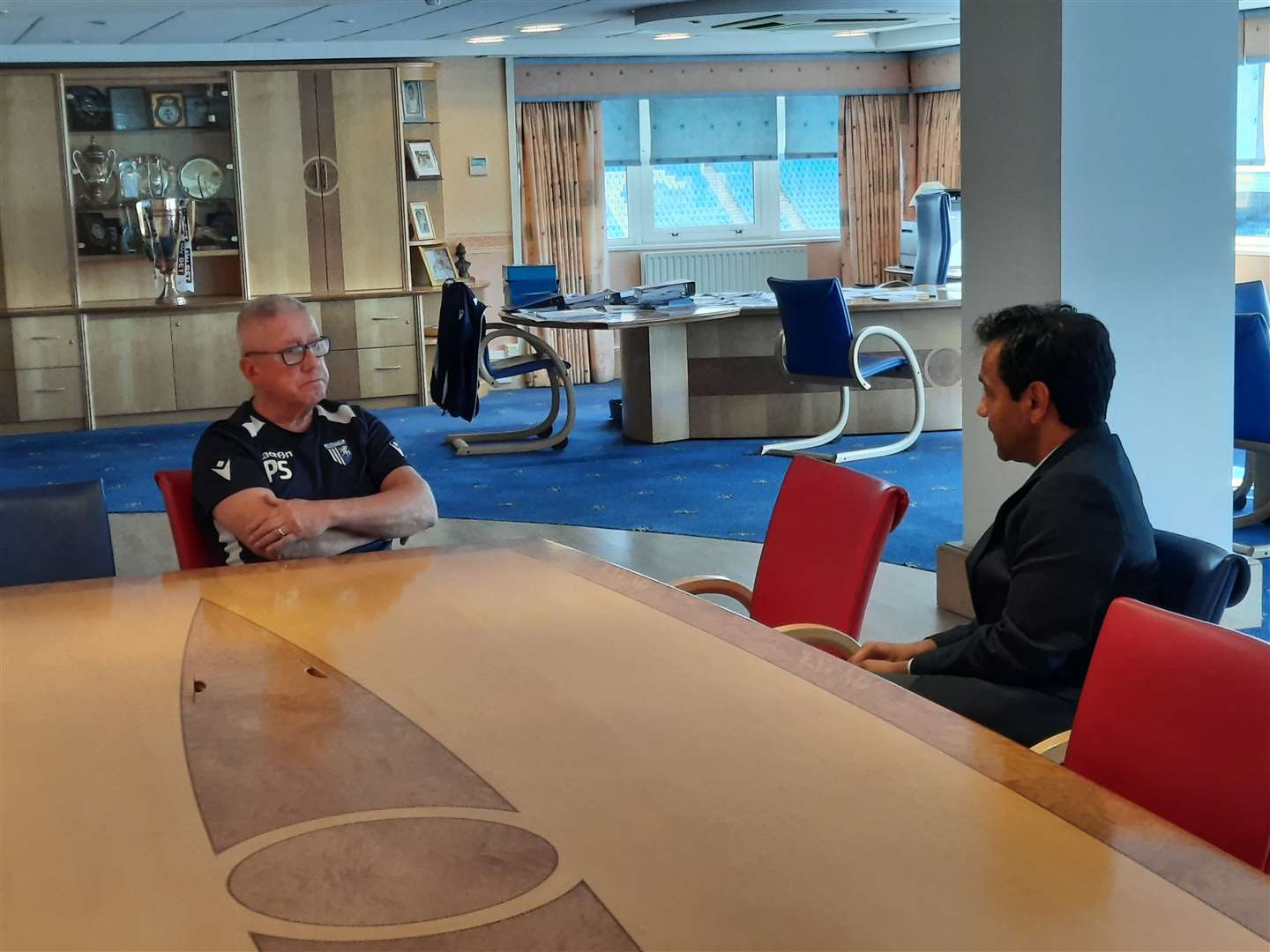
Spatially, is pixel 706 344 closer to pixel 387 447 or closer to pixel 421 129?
pixel 421 129

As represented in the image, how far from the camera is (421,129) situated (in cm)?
1028

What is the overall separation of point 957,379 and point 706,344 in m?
1.44

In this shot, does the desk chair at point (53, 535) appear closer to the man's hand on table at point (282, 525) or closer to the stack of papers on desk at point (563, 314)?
the man's hand on table at point (282, 525)

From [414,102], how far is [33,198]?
2.55 metres

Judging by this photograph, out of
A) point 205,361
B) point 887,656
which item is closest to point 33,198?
point 205,361

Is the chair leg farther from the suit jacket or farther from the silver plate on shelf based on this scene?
the suit jacket

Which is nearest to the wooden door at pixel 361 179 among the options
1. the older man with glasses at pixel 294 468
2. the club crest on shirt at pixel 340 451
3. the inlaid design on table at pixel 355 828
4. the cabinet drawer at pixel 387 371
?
the cabinet drawer at pixel 387 371

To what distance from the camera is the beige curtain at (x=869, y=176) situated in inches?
465

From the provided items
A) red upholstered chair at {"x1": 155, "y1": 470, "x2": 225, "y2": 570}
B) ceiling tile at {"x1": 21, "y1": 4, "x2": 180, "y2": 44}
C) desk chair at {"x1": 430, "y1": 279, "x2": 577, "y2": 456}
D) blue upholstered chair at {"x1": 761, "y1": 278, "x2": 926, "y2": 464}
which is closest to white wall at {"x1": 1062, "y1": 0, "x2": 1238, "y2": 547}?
red upholstered chair at {"x1": 155, "y1": 470, "x2": 225, "y2": 570}

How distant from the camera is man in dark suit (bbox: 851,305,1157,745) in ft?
7.74

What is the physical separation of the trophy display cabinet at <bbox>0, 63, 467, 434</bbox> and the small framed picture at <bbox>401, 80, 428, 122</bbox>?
1cm

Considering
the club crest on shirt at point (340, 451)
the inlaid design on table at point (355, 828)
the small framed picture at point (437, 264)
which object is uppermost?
the small framed picture at point (437, 264)

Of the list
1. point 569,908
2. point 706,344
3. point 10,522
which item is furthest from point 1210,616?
point 706,344

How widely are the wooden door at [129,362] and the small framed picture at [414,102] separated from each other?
2.14 meters
